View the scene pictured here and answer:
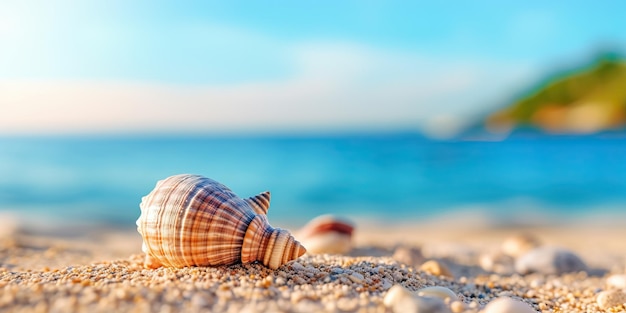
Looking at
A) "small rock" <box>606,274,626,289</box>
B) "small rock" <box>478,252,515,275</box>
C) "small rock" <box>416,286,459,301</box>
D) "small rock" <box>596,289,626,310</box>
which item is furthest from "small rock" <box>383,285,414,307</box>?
"small rock" <box>478,252,515,275</box>

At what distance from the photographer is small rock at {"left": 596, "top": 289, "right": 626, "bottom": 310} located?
3.79 meters

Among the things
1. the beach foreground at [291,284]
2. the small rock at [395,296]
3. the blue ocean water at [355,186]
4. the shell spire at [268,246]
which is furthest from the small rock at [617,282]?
the blue ocean water at [355,186]

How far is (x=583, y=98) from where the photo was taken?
79.3 meters

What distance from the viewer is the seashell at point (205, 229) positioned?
10.3ft

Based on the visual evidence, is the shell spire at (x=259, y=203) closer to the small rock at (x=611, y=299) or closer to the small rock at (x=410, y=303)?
the small rock at (x=410, y=303)

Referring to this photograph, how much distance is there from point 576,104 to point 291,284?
86566 mm

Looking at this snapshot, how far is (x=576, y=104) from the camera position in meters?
79.3

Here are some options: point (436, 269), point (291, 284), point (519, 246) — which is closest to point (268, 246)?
point (291, 284)

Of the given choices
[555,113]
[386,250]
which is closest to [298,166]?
[386,250]

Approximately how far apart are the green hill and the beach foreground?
74.9 metres

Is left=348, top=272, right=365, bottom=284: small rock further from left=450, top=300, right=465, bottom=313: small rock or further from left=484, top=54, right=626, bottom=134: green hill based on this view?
left=484, top=54, right=626, bottom=134: green hill

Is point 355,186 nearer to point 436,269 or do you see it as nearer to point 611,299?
point 436,269

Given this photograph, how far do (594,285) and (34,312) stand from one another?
456cm

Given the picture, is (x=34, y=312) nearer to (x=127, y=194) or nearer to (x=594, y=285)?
(x=594, y=285)
